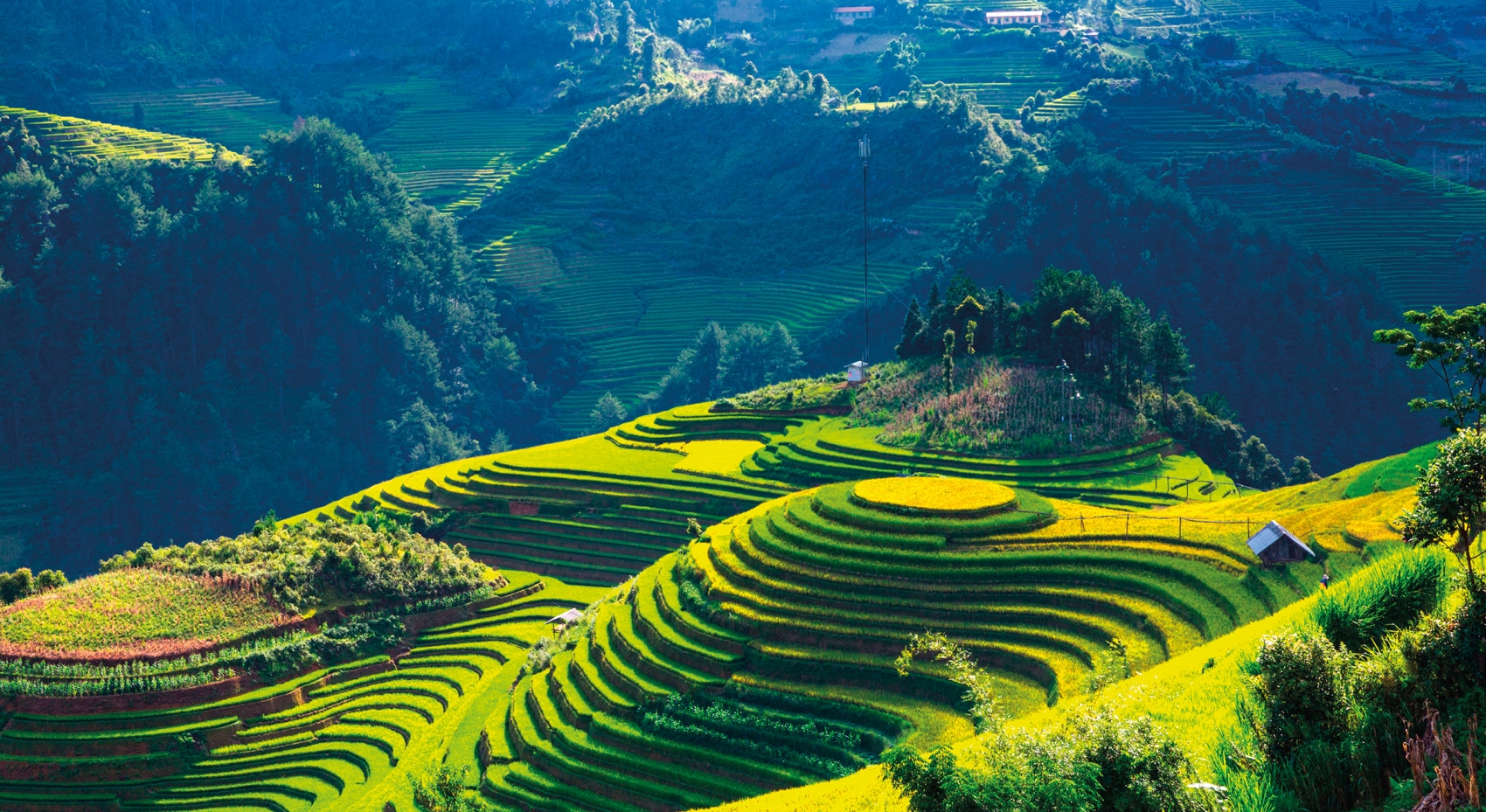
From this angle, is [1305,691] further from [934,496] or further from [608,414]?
[608,414]

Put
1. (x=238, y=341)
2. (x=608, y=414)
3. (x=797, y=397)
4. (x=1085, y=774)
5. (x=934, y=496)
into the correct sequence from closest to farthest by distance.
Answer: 1. (x=1085, y=774)
2. (x=934, y=496)
3. (x=797, y=397)
4. (x=608, y=414)
5. (x=238, y=341)

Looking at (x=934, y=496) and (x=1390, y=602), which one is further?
(x=934, y=496)

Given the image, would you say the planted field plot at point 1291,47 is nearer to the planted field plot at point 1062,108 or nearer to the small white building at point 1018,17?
the planted field plot at point 1062,108

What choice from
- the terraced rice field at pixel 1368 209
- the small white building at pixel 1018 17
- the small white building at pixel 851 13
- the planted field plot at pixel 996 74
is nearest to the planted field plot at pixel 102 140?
the planted field plot at pixel 996 74

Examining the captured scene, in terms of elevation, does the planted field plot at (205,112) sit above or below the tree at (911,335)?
above

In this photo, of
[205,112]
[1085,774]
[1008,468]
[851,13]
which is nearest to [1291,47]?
[851,13]

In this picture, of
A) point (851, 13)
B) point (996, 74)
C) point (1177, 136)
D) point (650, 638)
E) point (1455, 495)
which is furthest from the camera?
point (851, 13)
